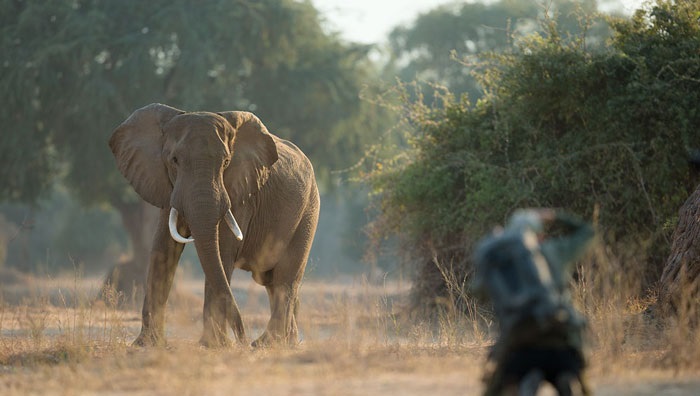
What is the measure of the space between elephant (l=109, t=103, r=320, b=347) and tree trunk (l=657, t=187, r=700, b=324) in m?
4.44

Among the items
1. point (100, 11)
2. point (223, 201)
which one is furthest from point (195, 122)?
point (100, 11)

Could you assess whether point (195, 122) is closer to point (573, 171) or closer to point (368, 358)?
point (368, 358)

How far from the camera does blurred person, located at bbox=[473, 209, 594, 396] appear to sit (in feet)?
18.2

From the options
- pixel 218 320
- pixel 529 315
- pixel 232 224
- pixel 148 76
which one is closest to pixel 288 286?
pixel 232 224

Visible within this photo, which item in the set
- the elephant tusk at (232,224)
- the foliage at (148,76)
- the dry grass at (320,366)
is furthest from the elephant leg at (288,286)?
the foliage at (148,76)

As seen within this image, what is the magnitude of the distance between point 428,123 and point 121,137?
7.03 meters

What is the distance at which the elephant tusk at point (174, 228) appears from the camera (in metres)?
10.8

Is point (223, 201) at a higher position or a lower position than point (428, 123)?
higher

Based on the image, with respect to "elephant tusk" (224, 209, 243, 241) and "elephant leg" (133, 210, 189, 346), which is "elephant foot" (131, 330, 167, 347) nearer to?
"elephant leg" (133, 210, 189, 346)

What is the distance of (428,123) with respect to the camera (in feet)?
58.1

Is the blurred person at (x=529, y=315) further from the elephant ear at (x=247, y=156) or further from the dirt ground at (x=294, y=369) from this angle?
the elephant ear at (x=247, y=156)

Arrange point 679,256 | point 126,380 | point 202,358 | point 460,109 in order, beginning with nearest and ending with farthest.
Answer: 1. point 126,380
2. point 202,358
3. point 679,256
4. point 460,109

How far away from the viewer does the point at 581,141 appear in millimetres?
15883

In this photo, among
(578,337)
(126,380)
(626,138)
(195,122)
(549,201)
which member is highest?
(578,337)
